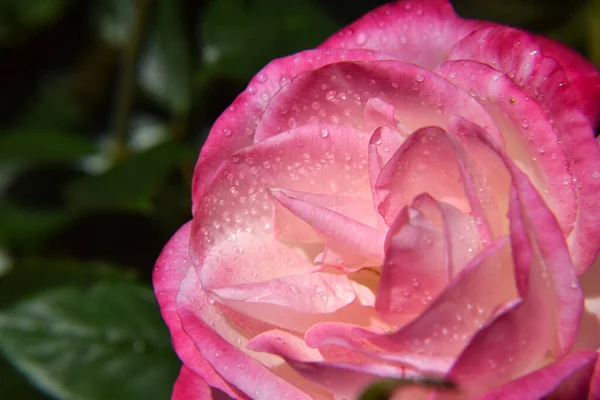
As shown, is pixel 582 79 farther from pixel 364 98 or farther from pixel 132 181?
pixel 132 181

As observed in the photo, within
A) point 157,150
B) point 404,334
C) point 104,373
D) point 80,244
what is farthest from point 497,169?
point 80,244

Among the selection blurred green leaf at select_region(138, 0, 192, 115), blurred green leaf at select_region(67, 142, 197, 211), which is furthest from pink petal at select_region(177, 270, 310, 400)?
blurred green leaf at select_region(138, 0, 192, 115)

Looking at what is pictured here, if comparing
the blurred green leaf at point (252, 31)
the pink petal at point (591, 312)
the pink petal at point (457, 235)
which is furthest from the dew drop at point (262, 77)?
the blurred green leaf at point (252, 31)

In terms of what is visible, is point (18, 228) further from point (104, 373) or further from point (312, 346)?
point (312, 346)

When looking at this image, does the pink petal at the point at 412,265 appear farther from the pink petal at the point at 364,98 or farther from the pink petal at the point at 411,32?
the pink petal at the point at 411,32

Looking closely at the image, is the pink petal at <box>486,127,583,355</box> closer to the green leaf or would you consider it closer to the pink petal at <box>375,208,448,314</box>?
the pink petal at <box>375,208,448,314</box>
